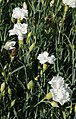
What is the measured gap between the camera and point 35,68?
5.79 feet

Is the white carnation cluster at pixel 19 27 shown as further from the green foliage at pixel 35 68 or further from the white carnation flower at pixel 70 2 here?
the white carnation flower at pixel 70 2

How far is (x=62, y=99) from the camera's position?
1271 mm

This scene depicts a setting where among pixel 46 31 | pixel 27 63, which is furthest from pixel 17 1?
pixel 27 63

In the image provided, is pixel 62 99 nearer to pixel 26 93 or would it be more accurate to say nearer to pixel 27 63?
pixel 26 93

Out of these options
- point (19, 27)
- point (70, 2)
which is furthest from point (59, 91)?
point (70, 2)

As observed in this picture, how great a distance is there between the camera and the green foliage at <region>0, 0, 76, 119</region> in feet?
4.74

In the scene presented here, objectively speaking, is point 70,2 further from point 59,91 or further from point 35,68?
point 59,91

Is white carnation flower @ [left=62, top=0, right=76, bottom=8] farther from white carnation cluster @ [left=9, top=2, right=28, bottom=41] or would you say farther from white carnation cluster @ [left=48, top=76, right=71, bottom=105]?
white carnation cluster @ [left=48, top=76, right=71, bottom=105]

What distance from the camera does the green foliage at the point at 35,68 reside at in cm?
144

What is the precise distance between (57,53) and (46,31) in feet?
0.65

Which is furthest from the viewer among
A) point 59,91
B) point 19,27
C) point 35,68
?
point 35,68

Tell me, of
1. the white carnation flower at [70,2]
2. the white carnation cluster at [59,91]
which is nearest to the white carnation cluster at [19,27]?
the white carnation flower at [70,2]

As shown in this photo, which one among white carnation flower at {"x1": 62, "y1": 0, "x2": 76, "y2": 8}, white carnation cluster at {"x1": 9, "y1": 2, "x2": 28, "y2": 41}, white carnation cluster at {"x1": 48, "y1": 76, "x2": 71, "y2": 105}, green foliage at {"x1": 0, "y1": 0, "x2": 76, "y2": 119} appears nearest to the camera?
white carnation cluster at {"x1": 48, "y1": 76, "x2": 71, "y2": 105}

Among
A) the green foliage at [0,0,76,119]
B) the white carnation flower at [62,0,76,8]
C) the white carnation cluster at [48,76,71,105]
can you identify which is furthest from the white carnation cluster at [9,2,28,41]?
the white carnation cluster at [48,76,71,105]
